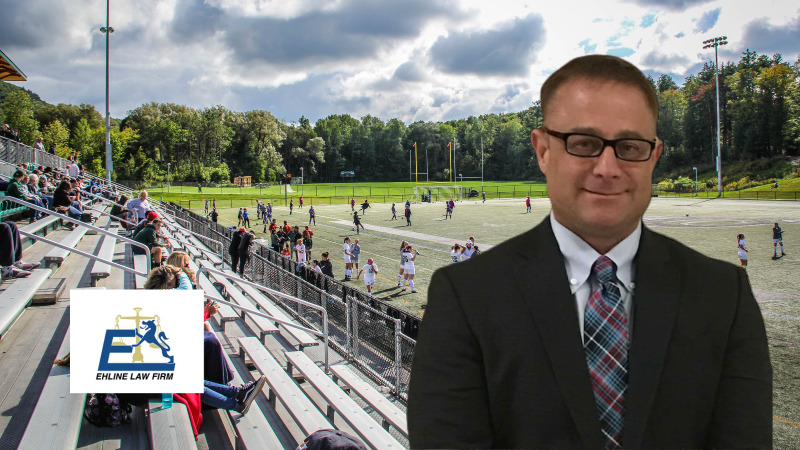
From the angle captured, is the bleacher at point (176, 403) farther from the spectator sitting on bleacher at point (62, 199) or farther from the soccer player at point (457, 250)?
the soccer player at point (457, 250)

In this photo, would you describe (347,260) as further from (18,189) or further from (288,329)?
(18,189)

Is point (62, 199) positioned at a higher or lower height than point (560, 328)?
higher

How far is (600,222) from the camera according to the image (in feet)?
4.01

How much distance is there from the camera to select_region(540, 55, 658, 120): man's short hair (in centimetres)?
121

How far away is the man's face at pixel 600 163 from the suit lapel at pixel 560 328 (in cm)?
13

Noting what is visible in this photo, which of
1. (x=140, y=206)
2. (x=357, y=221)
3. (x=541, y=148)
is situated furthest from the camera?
(x=357, y=221)

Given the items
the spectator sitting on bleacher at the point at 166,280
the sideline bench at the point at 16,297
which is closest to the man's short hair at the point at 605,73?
the spectator sitting on bleacher at the point at 166,280

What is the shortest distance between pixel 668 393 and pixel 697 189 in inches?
3307

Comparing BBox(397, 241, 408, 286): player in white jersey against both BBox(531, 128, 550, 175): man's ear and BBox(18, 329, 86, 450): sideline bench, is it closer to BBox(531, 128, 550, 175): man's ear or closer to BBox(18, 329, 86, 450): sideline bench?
BBox(18, 329, 86, 450): sideline bench

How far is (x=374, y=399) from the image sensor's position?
6.30 meters

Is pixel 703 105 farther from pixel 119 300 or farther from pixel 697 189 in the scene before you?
pixel 119 300

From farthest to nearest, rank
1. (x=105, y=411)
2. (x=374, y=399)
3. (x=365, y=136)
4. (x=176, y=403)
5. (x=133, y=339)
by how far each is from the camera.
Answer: (x=365, y=136) < (x=374, y=399) < (x=176, y=403) < (x=105, y=411) < (x=133, y=339)

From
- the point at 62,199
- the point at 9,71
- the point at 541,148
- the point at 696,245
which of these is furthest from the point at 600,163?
the point at 696,245

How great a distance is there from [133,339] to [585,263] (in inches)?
134
